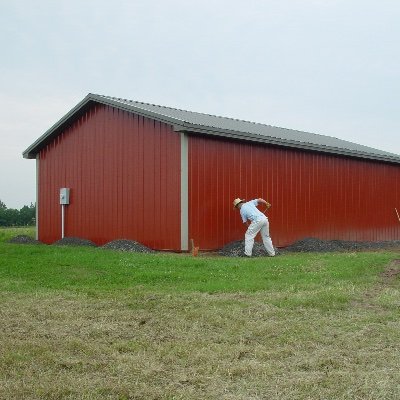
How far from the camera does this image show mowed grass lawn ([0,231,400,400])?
16.0 feet

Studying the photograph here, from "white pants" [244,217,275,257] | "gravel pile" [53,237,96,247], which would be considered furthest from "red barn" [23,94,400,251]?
"white pants" [244,217,275,257]

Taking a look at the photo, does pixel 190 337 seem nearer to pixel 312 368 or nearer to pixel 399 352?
pixel 312 368

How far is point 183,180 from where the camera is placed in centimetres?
1505

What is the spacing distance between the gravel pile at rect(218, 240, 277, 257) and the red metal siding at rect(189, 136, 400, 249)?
45 centimetres

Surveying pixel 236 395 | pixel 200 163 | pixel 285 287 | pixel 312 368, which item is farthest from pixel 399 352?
pixel 200 163

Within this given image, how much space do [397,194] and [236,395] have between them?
19.3m

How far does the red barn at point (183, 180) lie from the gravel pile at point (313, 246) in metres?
0.44

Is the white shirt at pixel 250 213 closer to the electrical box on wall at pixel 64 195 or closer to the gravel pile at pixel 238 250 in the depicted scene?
the gravel pile at pixel 238 250

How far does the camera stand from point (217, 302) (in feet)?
26.5

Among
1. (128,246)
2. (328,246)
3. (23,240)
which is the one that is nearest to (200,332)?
(128,246)

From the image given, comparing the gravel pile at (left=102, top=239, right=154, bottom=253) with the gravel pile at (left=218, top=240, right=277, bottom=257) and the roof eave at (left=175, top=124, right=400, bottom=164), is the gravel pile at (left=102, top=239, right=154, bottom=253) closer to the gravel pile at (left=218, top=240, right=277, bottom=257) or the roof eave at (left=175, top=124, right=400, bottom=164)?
the gravel pile at (left=218, top=240, right=277, bottom=257)

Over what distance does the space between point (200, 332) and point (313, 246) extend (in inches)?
429

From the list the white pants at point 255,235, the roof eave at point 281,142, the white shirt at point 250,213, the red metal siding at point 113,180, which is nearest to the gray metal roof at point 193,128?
the roof eave at point 281,142

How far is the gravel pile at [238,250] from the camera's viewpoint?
14.8 metres
